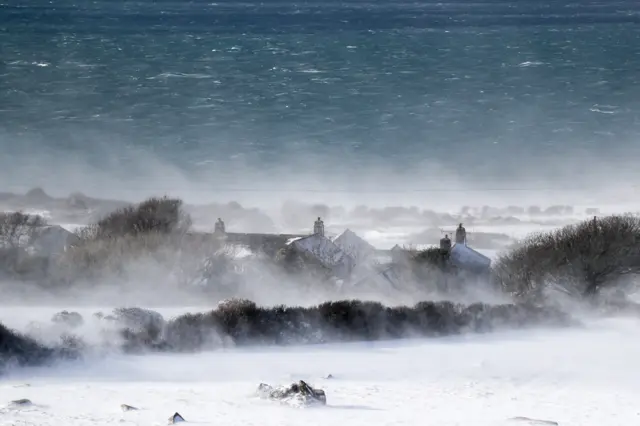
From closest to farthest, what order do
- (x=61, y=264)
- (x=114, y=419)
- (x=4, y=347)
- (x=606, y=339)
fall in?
(x=114, y=419) → (x=4, y=347) → (x=606, y=339) → (x=61, y=264)

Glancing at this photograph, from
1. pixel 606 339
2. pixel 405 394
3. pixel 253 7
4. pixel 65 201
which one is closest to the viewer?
pixel 405 394

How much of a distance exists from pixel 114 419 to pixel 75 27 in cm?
6367

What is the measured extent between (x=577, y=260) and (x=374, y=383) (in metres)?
17.8

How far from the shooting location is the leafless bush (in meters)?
48.6

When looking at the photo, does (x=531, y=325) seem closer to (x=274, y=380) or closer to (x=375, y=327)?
(x=375, y=327)

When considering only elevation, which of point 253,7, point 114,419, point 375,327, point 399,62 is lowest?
A: point 114,419

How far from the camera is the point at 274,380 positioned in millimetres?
34156

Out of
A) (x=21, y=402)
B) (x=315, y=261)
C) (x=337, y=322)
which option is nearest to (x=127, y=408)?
(x=21, y=402)

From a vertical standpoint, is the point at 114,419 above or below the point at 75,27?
below

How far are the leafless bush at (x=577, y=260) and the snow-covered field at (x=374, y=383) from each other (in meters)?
5.28

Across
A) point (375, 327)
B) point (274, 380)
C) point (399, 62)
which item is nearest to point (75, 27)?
point (399, 62)

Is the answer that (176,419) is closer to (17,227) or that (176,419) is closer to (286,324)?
(286,324)

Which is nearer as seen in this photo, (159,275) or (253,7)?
(159,275)

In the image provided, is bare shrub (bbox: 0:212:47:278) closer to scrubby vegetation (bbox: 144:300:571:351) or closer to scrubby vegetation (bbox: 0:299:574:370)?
scrubby vegetation (bbox: 0:299:574:370)
